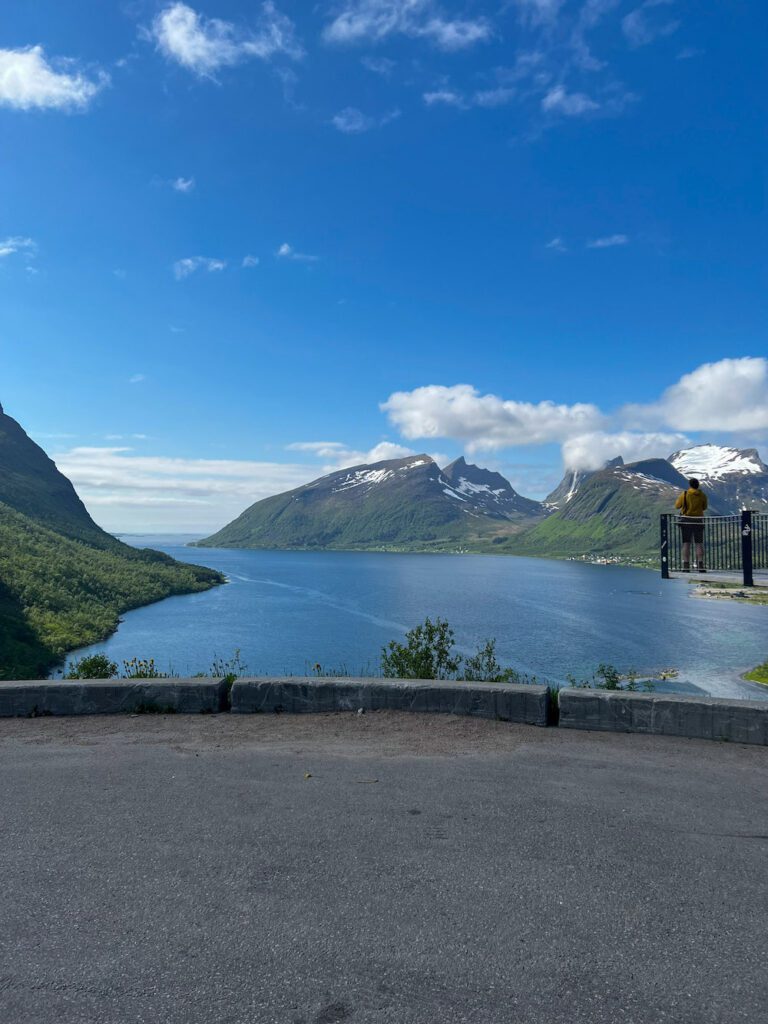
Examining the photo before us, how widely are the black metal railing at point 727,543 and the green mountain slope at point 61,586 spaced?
175 ft

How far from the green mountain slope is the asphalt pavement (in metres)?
55.5

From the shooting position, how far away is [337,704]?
1006 cm

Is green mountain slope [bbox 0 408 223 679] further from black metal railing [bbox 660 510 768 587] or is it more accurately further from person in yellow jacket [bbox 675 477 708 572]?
person in yellow jacket [bbox 675 477 708 572]

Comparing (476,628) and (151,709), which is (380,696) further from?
(476,628)

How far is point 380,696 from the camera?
10000 mm

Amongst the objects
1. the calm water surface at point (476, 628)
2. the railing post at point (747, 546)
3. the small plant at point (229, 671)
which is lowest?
the calm water surface at point (476, 628)

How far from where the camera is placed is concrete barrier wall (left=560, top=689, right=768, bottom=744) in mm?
8391

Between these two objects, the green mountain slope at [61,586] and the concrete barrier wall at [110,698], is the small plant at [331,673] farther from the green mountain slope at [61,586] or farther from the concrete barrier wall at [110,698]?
the green mountain slope at [61,586]

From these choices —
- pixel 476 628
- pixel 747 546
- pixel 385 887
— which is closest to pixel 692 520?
pixel 747 546

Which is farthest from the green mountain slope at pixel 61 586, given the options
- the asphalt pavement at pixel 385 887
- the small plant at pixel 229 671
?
the asphalt pavement at pixel 385 887

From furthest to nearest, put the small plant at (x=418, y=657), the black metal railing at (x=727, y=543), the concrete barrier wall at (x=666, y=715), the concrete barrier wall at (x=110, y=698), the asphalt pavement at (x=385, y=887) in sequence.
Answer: the small plant at (x=418, y=657) → the black metal railing at (x=727, y=543) → the concrete barrier wall at (x=110, y=698) → the concrete barrier wall at (x=666, y=715) → the asphalt pavement at (x=385, y=887)

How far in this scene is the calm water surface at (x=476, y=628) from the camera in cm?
7150

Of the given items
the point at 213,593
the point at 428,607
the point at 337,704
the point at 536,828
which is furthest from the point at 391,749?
the point at 213,593

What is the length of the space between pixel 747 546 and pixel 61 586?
128 metres
